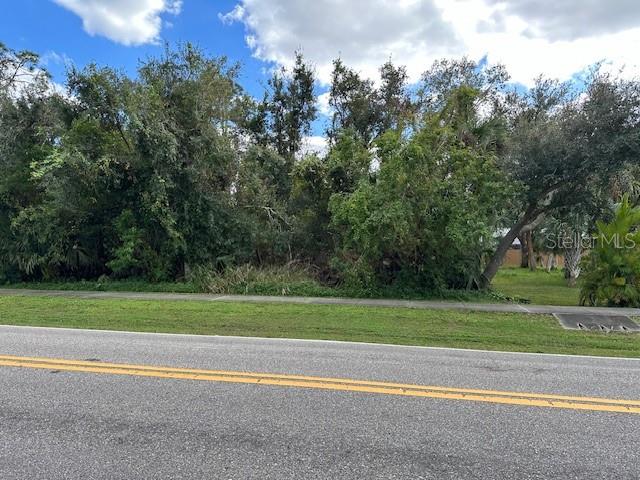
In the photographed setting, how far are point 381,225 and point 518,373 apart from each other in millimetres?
7409

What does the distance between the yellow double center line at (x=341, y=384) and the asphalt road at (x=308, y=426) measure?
0.15 meters

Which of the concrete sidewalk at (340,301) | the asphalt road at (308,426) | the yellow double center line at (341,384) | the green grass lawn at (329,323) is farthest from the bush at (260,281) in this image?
the yellow double center line at (341,384)

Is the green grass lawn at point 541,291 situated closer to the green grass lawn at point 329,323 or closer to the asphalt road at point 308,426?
the green grass lawn at point 329,323

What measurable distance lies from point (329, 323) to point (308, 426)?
6267mm

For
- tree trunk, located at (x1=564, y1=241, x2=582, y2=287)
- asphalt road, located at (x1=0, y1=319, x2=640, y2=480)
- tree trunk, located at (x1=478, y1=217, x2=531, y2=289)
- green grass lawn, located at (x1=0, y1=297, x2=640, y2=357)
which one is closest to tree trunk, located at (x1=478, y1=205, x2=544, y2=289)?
tree trunk, located at (x1=478, y1=217, x2=531, y2=289)

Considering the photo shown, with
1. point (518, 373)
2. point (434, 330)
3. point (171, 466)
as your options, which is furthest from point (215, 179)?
point (171, 466)

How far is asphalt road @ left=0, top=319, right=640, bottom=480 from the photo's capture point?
11.8 feet

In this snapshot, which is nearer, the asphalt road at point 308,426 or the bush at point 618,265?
the asphalt road at point 308,426

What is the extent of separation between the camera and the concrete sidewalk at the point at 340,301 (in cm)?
1245

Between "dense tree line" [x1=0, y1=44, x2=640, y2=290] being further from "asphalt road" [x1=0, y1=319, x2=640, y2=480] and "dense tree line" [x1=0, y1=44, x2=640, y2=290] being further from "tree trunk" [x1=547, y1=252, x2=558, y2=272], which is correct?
"tree trunk" [x1=547, y1=252, x2=558, y2=272]

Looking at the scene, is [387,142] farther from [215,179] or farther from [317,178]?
[215,179]

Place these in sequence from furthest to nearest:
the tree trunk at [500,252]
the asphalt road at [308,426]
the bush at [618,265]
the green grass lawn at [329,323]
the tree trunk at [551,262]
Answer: the tree trunk at [551,262], the tree trunk at [500,252], the bush at [618,265], the green grass lawn at [329,323], the asphalt road at [308,426]

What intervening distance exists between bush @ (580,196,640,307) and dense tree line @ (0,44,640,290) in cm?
145

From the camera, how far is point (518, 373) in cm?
635
